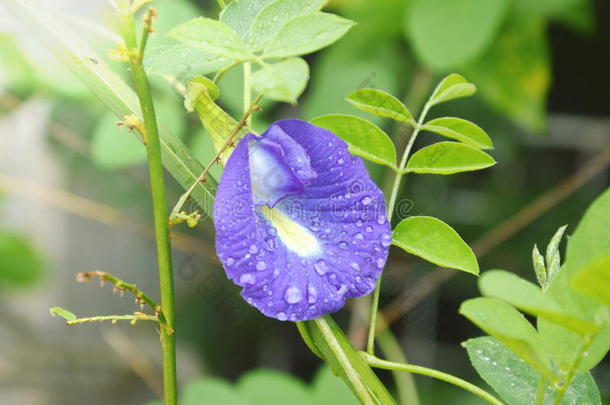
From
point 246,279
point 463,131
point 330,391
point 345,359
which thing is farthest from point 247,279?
point 330,391

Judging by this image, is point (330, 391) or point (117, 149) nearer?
point (330, 391)

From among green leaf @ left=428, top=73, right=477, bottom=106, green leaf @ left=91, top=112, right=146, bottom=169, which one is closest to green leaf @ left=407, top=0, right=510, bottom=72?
green leaf @ left=91, top=112, right=146, bottom=169

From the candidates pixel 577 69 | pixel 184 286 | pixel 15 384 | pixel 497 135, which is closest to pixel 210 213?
pixel 497 135

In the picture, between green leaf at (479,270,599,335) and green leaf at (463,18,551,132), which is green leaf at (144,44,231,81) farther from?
green leaf at (463,18,551,132)

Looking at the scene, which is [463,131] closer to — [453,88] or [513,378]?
[453,88]

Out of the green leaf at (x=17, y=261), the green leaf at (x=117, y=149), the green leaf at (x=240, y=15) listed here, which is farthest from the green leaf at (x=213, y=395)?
the green leaf at (x=17, y=261)
